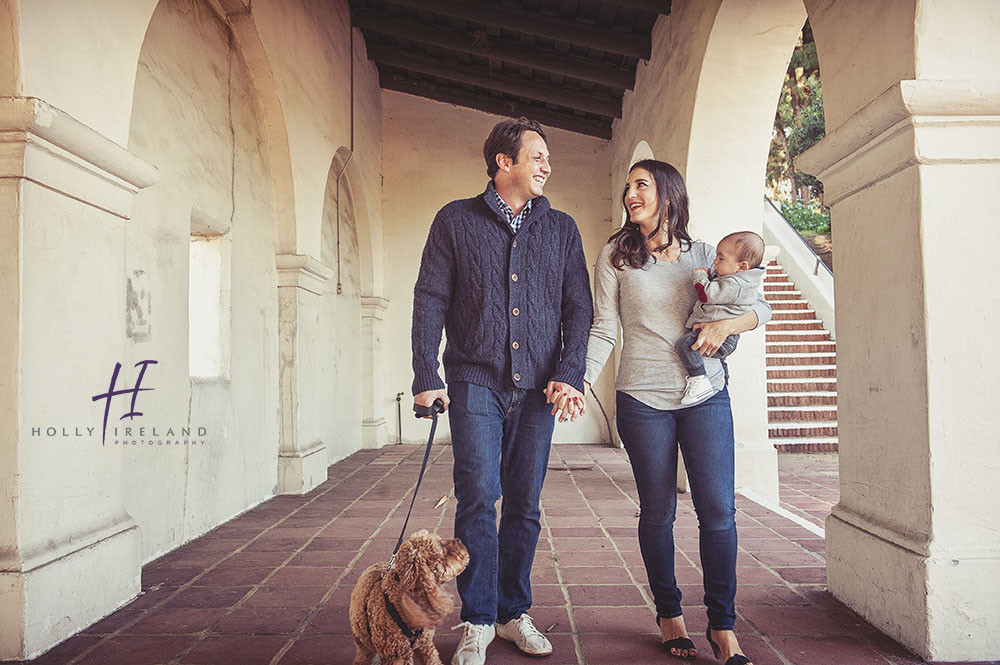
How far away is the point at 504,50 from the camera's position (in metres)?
7.63

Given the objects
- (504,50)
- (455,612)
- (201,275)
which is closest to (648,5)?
(504,50)

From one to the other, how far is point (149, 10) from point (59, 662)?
2638mm

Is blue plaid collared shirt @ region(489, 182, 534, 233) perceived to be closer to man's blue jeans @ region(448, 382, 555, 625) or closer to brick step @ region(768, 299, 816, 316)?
man's blue jeans @ region(448, 382, 555, 625)

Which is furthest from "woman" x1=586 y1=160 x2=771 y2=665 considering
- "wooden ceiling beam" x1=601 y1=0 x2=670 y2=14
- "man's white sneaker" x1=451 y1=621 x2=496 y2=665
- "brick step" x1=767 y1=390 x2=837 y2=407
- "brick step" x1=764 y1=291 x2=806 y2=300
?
"brick step" x1=764 y1=291 x2=806 y2=300

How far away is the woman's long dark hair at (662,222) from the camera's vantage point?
2289 millimetres

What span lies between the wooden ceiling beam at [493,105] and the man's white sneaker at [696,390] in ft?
25.4

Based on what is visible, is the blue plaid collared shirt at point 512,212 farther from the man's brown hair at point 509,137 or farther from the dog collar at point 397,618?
the dog collar at point 397,618

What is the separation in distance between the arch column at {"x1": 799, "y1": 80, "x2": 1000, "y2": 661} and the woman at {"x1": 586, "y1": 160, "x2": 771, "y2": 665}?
586 mm

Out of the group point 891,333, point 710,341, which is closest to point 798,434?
point 891,333

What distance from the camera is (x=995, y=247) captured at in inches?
92.4

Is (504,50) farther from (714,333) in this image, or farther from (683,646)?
(683,646)

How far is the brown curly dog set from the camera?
6.09 feet

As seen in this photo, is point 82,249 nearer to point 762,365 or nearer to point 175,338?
point 175,338

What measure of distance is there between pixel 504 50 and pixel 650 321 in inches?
244
